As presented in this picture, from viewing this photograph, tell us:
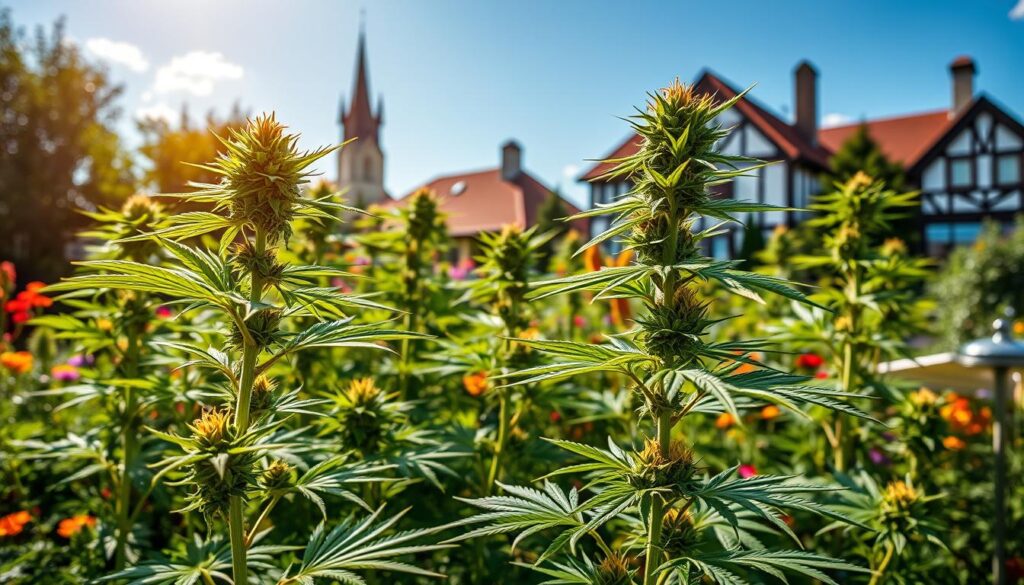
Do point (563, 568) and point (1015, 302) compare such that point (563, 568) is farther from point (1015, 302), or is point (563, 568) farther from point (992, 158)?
point (992, 158)

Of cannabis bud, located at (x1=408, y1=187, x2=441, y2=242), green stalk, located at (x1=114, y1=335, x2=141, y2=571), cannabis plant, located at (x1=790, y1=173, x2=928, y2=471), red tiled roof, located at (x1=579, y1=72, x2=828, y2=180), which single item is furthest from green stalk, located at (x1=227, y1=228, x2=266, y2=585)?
red tiled roof, located at (x1=579, y1=72, x2=828, y2=180)

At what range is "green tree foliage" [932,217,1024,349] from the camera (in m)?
16.8

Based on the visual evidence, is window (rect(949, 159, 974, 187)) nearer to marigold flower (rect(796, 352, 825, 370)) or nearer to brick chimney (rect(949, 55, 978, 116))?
brick chimney (rect(949, 55, 978, 116))

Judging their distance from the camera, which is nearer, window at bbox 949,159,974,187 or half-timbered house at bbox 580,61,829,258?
half-timbered house at bbox 580,61,829,258

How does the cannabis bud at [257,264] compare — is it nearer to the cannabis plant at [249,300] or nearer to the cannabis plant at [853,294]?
the cannabis plant at [249,300]

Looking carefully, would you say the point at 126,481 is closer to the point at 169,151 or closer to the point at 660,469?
the point at 660,469

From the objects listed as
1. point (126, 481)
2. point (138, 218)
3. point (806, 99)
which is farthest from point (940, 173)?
point (126, 481)

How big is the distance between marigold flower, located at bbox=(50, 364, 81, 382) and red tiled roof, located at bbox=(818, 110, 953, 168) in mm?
30842

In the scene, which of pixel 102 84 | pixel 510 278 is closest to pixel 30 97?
pixel 102 84

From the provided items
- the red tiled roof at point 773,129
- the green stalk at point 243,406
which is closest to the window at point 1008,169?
the red tiled roof at point 773,129

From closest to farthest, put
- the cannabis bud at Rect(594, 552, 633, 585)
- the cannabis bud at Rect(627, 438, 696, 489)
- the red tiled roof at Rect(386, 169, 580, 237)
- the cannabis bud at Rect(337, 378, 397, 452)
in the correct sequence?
the cannabis bud at Rect(627, 438, 696, 489) < the cannabis bud at Rect(594, 552, 633, 585) < the cannabis bud at Rect(337, 378, 397, 452) < the red tiled roof at Rect(386, 169, 580, 237)

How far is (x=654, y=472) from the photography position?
4.31 ft

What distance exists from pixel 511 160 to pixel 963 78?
21452 millimetres

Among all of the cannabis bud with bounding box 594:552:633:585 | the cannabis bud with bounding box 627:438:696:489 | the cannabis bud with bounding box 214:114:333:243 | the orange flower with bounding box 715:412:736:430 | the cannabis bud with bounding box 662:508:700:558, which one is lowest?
the orange flower with bounding box 715:412:736:430
